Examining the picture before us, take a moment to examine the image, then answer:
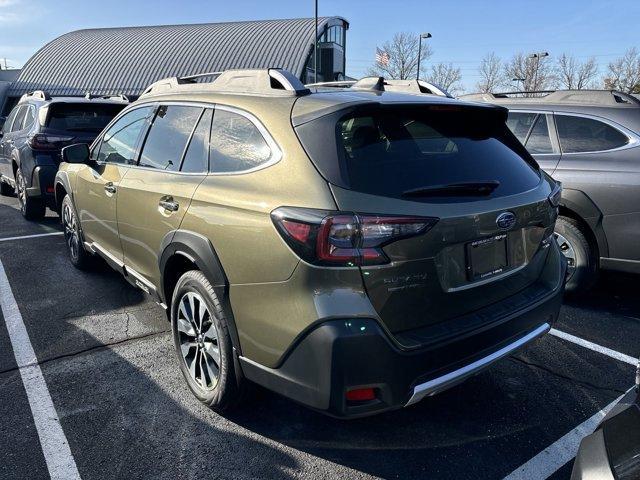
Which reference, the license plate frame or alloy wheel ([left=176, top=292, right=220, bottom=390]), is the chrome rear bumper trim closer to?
the license plate frame

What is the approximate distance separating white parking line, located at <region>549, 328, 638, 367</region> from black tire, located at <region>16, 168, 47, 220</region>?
693cm

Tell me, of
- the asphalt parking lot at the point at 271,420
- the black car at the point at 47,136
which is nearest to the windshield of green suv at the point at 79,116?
the black car at the point at 47,136

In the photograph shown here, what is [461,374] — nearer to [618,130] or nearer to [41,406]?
[41,406]

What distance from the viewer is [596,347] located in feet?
12.1

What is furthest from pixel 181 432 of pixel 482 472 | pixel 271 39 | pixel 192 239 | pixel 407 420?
pixel 271 39

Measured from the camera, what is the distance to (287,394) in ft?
7.21

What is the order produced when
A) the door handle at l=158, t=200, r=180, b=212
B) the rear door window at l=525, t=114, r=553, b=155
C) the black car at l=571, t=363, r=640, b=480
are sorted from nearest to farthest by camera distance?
1. the black car at l=571, t=363, r=640, b=480
2. the door handle at l=158, t=200, r=180, b=212
3. the rear door window at l=525, t=114, r=553, b=155

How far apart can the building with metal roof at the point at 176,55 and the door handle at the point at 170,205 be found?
128 feet

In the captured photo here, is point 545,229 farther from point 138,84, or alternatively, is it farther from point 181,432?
point 138,84

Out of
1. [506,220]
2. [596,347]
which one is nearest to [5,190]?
[506,220]

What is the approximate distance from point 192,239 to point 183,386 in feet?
3.44

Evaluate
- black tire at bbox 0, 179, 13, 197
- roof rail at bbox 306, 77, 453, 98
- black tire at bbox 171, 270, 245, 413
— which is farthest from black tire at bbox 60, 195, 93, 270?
black tire at bbox 0, 179, 13, 197

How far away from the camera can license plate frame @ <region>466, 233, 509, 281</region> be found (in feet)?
7.47

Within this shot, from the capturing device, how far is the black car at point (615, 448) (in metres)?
1.45
